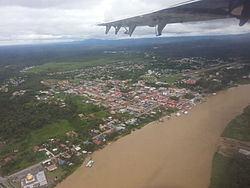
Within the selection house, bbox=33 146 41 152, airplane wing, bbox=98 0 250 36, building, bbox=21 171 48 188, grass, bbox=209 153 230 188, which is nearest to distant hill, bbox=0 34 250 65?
grass, bbox=209 153 230 188

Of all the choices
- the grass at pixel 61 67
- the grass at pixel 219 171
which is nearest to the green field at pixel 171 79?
the grass at pixel 219 171

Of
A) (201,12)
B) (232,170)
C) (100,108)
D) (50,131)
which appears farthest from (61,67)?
(201,12)

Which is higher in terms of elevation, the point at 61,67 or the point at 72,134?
the point at 61,67

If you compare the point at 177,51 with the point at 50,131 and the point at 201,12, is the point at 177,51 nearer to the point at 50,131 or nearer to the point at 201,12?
the point at 50,131

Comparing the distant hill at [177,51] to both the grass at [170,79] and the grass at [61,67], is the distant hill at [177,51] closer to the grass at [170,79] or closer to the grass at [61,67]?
the grass at [170,79]

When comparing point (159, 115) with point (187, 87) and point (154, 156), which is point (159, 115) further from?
point (187, 87)

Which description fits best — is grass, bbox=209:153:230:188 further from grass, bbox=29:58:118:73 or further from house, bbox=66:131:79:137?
grass, bbox=29:58:118:73
